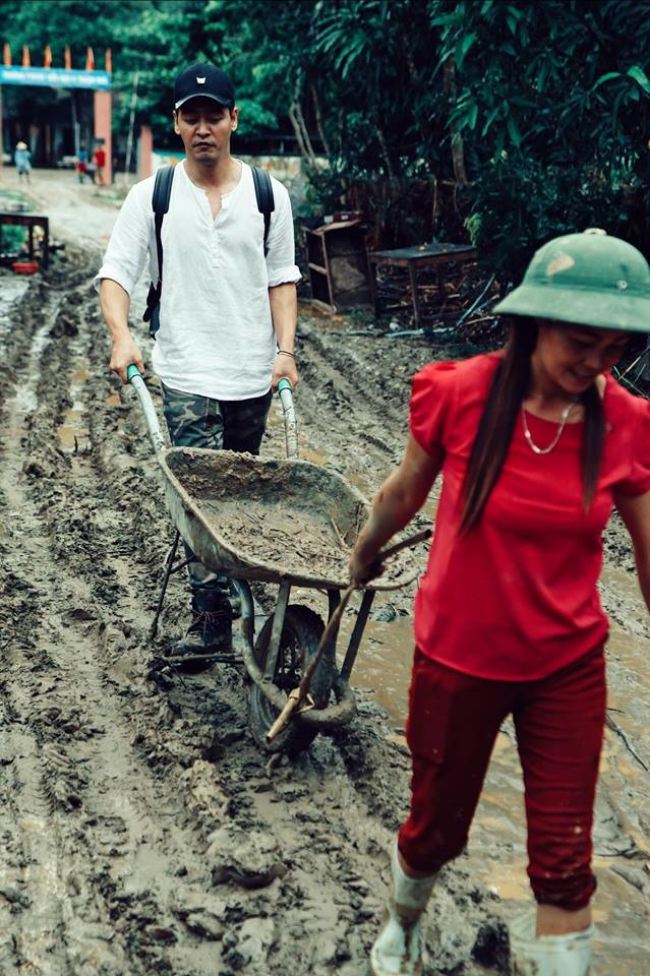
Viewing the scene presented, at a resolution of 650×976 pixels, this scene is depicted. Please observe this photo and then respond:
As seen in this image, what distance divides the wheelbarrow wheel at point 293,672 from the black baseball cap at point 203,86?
1878 mm

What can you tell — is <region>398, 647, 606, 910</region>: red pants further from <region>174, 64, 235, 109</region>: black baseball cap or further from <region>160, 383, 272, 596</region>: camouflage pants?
<region>174, 64, 235, 109</region>: black baseball cap

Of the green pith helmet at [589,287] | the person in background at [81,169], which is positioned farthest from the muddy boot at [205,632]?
the person in background at [81,169]

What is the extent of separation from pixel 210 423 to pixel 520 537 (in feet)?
8.58

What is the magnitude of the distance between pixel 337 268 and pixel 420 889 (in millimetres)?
13176

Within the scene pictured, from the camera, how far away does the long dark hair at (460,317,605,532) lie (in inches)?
98.5

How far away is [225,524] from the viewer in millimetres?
4750

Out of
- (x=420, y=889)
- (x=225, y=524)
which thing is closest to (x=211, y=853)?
(x=420, y=889)

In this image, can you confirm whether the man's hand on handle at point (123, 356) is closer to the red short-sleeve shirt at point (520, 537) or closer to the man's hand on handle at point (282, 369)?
the man's hand on handle at point (282, 369)

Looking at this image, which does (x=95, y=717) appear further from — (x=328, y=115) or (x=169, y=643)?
(x=328, y=115)

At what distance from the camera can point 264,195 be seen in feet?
15.6

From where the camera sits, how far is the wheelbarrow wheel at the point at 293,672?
4086 mm

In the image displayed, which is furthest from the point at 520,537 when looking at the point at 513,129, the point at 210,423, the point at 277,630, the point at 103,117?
the point at 103,117

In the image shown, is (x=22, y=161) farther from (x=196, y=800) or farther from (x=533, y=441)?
(x=533, y=441)

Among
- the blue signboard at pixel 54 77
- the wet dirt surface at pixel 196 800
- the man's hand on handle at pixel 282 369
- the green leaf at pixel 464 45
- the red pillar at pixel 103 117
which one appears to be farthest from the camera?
the red pillar at pixel 103 117
